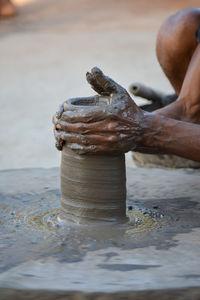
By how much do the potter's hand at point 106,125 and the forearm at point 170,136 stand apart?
0.03 metres

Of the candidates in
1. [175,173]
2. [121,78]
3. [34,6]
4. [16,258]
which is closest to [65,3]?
[34,6]

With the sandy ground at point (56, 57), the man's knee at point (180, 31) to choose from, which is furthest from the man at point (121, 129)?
the sandy ground at point (56, 57)

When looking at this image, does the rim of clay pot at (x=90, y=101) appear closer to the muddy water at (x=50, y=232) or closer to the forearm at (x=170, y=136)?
the forearm at (x=170, y=136)

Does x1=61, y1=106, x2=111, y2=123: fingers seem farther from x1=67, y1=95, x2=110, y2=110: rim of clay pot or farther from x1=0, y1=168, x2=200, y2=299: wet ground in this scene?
x1=0, y1=168, x2=200, y2=299: wet ground

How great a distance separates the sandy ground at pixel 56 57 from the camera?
480 centimetres

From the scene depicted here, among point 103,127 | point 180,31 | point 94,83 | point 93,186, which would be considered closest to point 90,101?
Result: point 94,83

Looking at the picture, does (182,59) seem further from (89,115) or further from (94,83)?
(89,115)

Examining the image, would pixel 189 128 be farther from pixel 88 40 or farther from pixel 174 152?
pixel 88 40

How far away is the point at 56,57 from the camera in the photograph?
299 inches

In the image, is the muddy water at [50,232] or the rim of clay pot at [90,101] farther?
the rim of clay pot at [90,101]

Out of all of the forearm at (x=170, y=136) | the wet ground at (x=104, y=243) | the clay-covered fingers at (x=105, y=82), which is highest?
the clay-covered fingers at (x=105, y=82)

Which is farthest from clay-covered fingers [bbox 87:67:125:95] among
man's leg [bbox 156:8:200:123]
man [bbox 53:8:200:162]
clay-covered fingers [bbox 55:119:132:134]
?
man's leg [bbox 156:8:200:123]

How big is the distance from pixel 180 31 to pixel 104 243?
1.29 meters

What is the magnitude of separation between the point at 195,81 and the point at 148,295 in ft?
4.09
